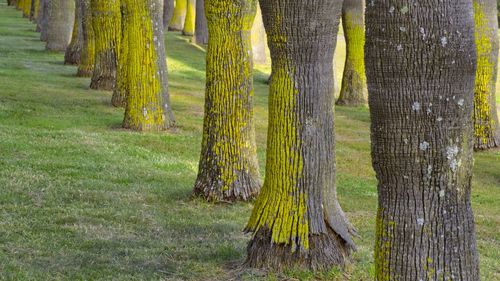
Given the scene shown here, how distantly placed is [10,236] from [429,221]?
444cm

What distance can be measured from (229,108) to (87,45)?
1293 cm

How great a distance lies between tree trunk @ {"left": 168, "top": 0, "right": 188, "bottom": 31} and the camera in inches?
1737

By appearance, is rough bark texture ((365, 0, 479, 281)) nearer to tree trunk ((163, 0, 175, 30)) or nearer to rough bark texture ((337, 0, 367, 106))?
rough bark texture ((337, 0, 367, 106))

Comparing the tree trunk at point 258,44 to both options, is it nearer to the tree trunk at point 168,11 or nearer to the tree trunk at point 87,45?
the tree trunk at point 87,45

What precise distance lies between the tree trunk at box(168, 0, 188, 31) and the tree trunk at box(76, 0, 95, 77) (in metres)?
22.3

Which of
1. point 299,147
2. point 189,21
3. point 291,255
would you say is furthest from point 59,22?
point 291,255

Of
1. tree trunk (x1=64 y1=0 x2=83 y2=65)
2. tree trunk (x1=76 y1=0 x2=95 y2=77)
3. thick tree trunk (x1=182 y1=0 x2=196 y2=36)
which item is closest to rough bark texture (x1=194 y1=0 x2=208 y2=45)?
thick tree trunk (x1=182 y1=0 x2=196 y2=36)

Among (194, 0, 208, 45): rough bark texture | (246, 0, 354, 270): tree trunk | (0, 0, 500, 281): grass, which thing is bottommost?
(0, 0, 500, 281): grass

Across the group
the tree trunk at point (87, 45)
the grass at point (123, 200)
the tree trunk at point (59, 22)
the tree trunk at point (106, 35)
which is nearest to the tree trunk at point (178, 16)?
the tree trunk at point (59, 22)

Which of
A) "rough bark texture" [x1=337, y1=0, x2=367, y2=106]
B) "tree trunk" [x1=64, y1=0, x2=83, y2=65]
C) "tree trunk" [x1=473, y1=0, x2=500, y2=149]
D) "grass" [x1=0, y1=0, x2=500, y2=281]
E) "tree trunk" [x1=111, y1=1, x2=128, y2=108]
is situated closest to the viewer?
"grass" [x1=0, y1=0, x2=500, y2=281]

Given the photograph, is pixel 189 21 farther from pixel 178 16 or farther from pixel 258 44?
pixel 258 44

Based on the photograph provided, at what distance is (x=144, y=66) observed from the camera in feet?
45.9

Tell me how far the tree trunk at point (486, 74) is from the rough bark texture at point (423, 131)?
10548 millimetres

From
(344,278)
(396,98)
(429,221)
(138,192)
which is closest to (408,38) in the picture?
(396,98)
